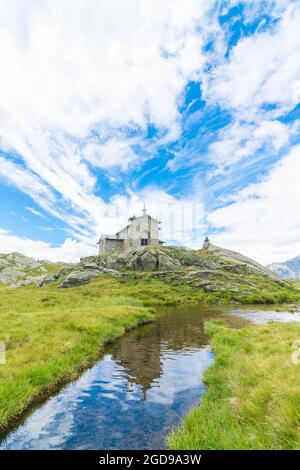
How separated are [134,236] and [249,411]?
380ft

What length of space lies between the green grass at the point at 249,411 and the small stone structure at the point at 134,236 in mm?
108325

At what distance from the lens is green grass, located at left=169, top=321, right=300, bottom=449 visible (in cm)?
682

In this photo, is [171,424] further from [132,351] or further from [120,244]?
[120,244]

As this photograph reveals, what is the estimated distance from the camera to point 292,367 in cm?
1028

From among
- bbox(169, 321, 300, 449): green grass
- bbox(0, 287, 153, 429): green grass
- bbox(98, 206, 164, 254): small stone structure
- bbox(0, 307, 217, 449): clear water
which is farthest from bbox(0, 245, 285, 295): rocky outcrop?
bbox(169, 321, 300, 449): green grass

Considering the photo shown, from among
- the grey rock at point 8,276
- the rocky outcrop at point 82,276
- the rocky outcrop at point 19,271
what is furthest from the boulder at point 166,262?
the grey rock at point 8,276

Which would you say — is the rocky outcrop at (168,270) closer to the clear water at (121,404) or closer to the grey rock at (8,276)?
the grey rock at (8,276)

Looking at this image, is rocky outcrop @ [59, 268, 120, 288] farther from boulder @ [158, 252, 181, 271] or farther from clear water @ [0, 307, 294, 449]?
clear water @ [0, 307, 294, 449]

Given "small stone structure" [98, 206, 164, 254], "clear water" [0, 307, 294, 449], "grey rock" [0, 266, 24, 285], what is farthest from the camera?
"grey rock" [0, 266, 24, 285]

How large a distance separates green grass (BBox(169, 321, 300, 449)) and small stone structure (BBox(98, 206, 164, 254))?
108 metres

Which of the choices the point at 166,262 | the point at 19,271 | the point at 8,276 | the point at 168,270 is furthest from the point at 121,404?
the point at 19,271

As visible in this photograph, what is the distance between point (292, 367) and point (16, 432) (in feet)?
36.4

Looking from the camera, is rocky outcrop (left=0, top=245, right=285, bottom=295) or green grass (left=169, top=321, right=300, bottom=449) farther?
rocky outcrop (left=0, top=245, right=285, bottom=295)

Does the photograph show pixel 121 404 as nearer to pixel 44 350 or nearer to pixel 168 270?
pixel 44 350
